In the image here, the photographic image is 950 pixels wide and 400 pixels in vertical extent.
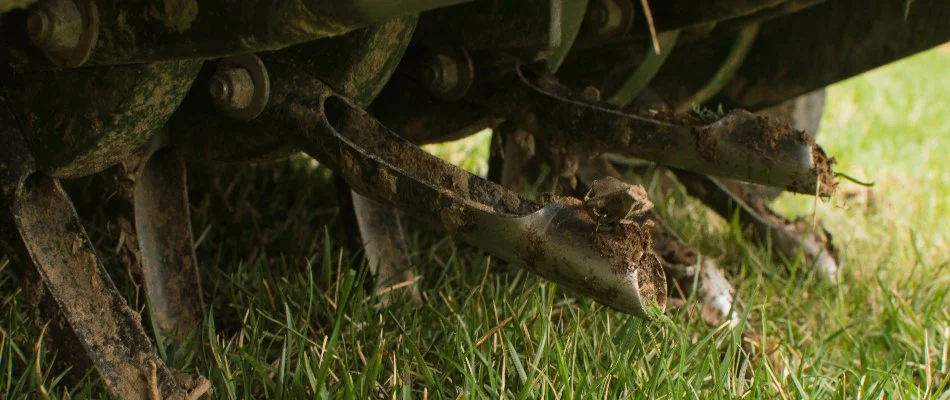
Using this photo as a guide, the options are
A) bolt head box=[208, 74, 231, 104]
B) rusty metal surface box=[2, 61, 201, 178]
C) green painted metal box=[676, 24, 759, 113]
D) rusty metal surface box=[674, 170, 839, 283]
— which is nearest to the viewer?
rusty metal surface box=[2, 61, 201, 178]

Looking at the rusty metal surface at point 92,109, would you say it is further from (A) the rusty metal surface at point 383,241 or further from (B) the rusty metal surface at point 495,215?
(A) the rusty metal surface at point 383,241

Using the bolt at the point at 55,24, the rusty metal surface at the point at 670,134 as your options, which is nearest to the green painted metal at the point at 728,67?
the rusty metal surface at the point at 670,134

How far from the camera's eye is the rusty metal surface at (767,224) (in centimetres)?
241

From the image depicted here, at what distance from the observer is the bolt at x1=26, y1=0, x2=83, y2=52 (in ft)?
4.17

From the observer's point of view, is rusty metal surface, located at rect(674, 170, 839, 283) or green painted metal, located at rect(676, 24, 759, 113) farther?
rusty metal surface, located at rect(674, 170, 839, 283)

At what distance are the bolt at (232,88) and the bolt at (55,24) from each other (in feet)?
0.78

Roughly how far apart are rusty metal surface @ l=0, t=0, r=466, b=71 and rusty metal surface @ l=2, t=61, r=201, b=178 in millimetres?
48

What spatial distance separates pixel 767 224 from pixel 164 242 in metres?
1.28

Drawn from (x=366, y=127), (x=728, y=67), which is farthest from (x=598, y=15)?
(x=366, y=127)

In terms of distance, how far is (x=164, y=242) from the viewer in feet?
5.90

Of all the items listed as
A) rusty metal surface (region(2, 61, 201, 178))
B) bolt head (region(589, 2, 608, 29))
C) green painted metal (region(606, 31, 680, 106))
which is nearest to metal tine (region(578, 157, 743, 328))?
green painted metal (region(606, 31, 680, 106))

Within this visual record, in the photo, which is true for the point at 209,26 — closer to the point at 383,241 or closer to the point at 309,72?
the point at 309,72

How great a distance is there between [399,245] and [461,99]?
359mm

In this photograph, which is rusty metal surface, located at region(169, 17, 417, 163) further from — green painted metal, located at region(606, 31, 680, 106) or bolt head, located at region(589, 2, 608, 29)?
green painted metal, located at region(606, 31, 680, 106)
